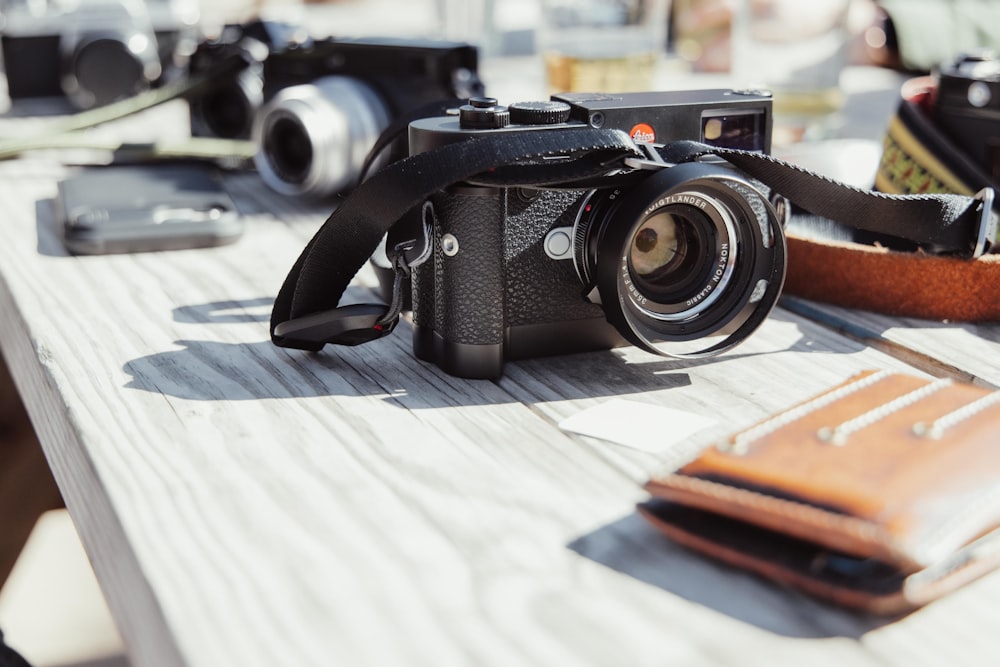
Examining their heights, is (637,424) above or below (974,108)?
below

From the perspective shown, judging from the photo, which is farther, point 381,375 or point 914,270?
point 914,270

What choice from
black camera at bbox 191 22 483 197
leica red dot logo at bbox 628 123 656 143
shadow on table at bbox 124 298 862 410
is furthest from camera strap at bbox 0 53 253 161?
leica red dot logo at bbox 628 123 656 143

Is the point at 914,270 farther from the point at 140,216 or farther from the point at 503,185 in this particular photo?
the point at 140,216

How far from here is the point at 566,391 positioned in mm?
633

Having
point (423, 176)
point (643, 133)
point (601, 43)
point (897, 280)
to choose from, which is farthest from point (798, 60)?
point (423, 176)

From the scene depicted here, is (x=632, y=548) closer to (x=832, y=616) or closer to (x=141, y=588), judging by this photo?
(x=832, y=616)

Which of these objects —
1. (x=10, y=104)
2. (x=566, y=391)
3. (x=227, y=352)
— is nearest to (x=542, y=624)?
(x=566, y=391)

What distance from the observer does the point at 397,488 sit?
1.66 feet

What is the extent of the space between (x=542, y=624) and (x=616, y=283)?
25 centimetres

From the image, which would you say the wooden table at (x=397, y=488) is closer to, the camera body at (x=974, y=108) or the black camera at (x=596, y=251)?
the black camera at (x=596, y=251)

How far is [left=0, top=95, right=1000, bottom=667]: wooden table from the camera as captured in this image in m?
0.40

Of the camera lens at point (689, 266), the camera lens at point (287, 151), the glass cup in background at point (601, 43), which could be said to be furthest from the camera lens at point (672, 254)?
the glass cup in background at point (601, 43)

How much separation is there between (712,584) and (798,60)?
892 millimetres

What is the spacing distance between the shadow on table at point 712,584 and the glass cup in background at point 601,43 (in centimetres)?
80
